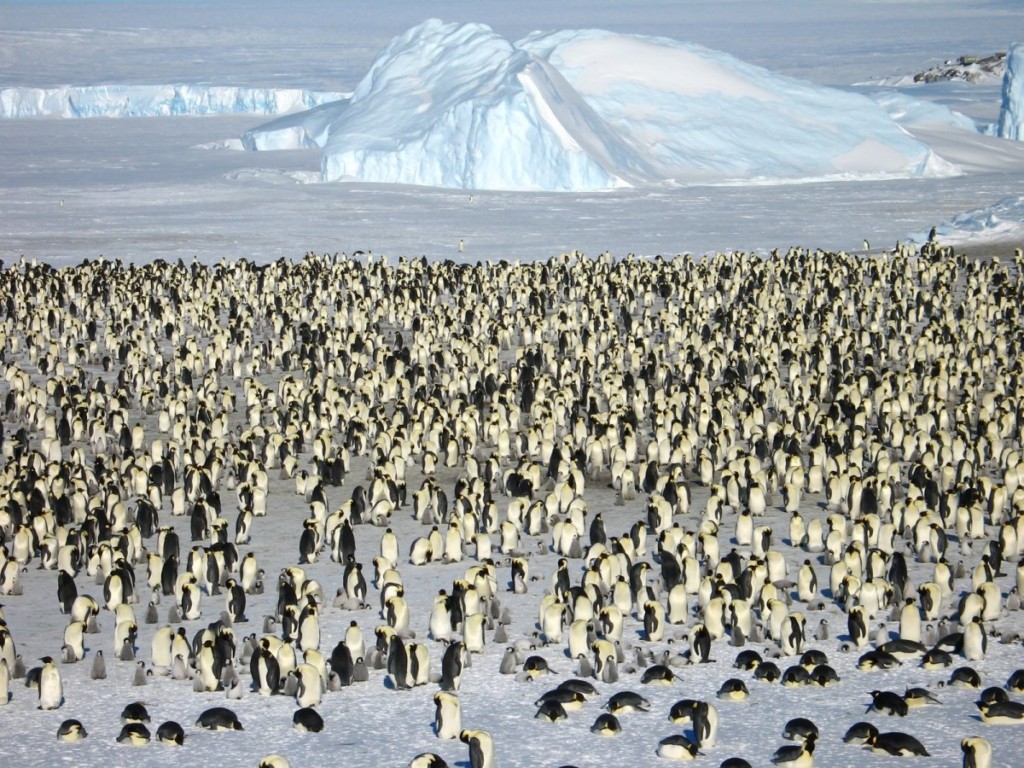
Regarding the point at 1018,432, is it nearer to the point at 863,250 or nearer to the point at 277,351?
the point at 277,351

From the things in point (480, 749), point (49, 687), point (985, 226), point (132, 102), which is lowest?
point (49, 687)

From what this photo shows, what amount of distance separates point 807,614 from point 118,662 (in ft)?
18.6

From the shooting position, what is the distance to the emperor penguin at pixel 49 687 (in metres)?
10.3

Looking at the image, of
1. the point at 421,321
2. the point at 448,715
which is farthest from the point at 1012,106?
the point at 448,715

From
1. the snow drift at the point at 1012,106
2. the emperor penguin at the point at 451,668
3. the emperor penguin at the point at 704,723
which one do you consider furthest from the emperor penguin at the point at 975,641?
the snow drift at the point at 1012,106

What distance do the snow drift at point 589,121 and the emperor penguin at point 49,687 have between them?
122ft

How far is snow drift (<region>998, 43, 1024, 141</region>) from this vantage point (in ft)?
205

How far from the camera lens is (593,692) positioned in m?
10.4

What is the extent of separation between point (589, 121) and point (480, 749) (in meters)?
42.5

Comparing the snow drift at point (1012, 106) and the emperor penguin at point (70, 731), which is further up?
the snow drift at point (1012, 106)

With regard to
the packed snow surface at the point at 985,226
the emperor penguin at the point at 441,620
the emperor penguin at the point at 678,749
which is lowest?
the emperor penguin at the point at 678,749

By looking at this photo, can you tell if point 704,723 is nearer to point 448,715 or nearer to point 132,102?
point 448,715

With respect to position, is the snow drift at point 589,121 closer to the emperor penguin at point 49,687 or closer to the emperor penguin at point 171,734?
the emperor penguin at point 49,687

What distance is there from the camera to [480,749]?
904cm
